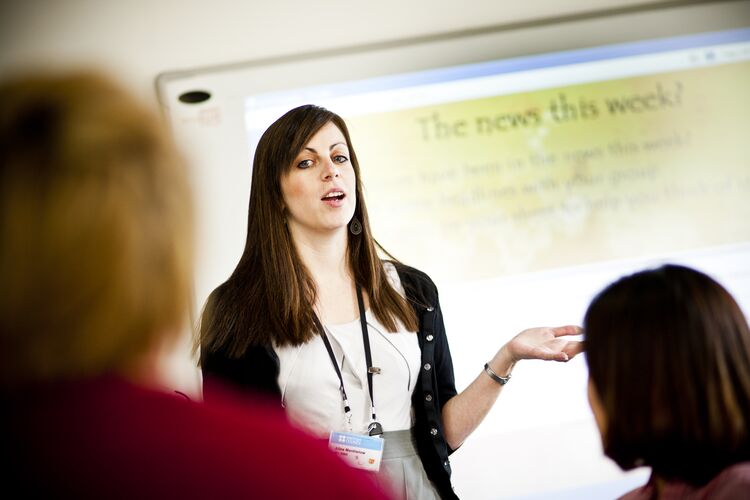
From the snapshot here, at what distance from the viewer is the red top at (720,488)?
98 centimetres

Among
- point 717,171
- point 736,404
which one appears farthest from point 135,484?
point 717,171

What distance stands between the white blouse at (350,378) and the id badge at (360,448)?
0.04 m

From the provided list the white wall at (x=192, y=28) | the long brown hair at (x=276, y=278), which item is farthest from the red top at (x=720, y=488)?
the white wall at (x=192, y=28)

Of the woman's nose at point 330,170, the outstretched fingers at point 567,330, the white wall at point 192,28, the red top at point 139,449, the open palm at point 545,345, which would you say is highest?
the white wall at point 192,28

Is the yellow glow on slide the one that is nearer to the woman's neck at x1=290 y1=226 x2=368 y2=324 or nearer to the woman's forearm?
the woman's neck at x1=290 y1=226 x2=368 y2=324

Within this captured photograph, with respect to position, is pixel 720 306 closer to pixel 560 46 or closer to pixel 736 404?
pixel 736 404

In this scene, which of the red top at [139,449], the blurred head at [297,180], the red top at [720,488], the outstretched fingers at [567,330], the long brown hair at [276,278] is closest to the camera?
the red top at [139,449]

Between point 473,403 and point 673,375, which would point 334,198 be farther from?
point 673,375

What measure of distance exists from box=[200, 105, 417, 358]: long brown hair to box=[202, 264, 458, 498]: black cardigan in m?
0.03

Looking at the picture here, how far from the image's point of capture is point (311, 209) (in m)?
1.69

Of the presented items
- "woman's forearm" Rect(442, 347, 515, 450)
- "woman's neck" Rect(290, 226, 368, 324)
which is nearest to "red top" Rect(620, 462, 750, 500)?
"woman's forearm" Rect(442, 347, 515, 450)

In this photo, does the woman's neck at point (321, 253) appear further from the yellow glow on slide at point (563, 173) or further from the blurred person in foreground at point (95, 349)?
the blurred person in foreground at point (95, 349)

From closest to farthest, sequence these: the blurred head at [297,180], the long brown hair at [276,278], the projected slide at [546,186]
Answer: the long brown hair at [276,278], the blurred head at [297,180], the projected slide at [546,186]

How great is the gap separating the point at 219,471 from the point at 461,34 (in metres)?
1.95
